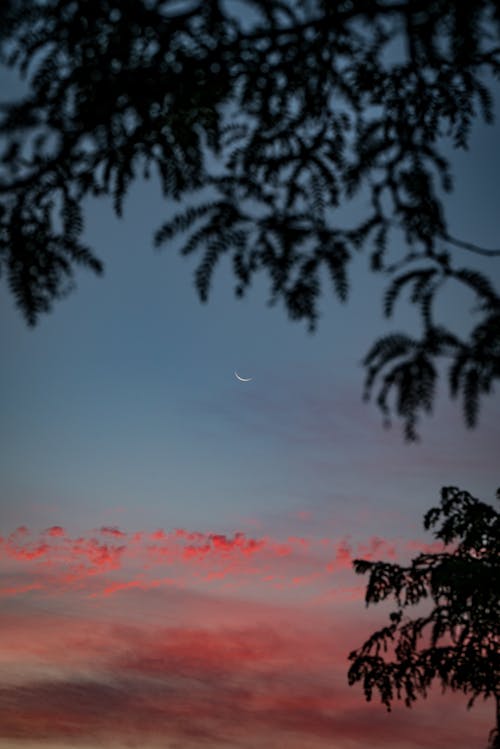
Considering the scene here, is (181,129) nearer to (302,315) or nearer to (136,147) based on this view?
(136,147)

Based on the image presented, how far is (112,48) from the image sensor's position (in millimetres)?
3811

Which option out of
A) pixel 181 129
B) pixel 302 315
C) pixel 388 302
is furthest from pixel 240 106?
pixel 388 302

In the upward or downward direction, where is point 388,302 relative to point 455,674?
upward

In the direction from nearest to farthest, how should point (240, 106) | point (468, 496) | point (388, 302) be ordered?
point (388, 302) → point (240, 106) → point (468, 496)

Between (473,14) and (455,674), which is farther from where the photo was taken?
(455,674)

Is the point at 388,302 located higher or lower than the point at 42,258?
lower

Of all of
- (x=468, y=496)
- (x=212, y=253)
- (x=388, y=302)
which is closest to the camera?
(x=388, y=302)

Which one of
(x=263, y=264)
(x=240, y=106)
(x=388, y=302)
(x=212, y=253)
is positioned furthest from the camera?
Result: (x=240, y=106)

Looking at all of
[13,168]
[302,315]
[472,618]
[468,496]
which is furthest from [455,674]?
[13,168]

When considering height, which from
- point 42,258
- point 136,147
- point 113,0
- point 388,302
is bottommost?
point 388,302

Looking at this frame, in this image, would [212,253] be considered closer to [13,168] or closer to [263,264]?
[263,264]

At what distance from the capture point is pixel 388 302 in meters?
3.66

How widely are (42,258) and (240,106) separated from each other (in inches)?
65.0

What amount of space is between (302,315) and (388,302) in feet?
2.21
